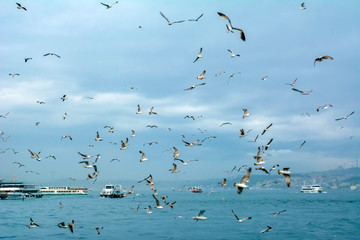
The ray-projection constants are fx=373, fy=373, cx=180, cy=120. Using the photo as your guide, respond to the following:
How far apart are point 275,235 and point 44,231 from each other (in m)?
40.0

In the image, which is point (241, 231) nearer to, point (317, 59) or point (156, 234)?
point (156, 234)

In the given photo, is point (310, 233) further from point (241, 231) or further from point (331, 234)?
point (241, 231)

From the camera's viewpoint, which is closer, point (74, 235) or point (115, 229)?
point (74, 235)

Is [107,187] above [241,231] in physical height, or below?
above

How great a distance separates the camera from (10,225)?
74500 mm

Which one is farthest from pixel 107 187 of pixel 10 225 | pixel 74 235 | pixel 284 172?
pixel 284 172

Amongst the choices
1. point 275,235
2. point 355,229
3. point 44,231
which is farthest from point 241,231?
point 44,231

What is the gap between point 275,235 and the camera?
60812mm

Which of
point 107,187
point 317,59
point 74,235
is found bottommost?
point 74,235

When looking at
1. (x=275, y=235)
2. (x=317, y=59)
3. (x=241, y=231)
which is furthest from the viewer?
(x=241, y=231)

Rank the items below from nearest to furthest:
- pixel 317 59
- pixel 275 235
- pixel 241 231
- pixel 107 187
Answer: pixel 317 59
pixel 275 235
pixel 241 231
pixel 107 187

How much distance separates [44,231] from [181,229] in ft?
80.1

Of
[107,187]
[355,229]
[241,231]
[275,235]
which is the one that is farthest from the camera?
[107,187]

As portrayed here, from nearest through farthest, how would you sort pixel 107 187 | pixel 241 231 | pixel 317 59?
pixel 317 59, pixel 241 231, pixel 107 187
